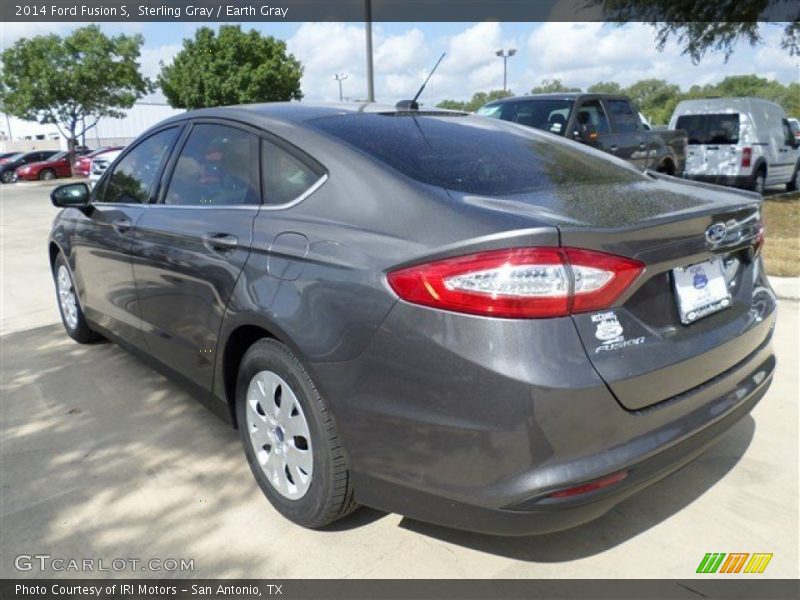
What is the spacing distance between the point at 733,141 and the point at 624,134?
3.62m

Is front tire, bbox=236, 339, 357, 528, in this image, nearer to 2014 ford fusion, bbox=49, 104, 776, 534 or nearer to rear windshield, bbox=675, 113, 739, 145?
2014 ford fusion, bbox=49, 104, 776, 534

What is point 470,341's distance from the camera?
1884mm

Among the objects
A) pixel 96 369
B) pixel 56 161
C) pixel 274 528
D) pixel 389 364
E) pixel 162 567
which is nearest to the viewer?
pixel 389 364

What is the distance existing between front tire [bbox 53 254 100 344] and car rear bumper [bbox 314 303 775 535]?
3.37 meters

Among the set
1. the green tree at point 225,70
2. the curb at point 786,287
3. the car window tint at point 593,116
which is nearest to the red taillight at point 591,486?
the curb at point 786,287

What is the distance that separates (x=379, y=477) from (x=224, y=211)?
4.51 ft

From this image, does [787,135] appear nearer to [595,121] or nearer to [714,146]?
[714,146]

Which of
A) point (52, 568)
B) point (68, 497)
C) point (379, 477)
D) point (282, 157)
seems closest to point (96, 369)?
point (68, 497)

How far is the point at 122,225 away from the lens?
12.0ft

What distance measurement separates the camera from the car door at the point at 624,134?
953cm

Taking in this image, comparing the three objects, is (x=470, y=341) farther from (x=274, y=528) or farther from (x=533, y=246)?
(x=274, y=528)

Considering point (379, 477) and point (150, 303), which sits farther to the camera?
point (150, 303)

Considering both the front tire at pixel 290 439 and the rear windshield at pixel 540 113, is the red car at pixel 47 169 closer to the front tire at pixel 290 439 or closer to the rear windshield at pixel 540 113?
the rear windshield at pixel 540 113

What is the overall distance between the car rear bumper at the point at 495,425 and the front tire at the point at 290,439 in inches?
6.0
